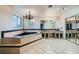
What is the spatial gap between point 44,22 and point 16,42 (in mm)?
9323

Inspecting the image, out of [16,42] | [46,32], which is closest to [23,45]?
[16,42]

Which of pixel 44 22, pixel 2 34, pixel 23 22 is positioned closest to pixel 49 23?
pixel 44 22

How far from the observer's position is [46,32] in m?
13.8

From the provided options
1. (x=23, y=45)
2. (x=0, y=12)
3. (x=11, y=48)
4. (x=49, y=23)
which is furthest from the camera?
(x=49, y=23)

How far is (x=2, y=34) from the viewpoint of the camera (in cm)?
699

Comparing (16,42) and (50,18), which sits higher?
(50,18)

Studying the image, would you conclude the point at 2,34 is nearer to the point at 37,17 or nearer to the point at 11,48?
the point at 11,48
